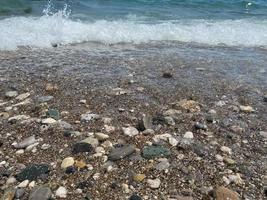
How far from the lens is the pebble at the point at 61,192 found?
4.18m

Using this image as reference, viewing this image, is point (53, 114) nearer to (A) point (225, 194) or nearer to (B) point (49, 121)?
(B) point (49, 121)

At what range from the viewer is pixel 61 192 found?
13.8 ft

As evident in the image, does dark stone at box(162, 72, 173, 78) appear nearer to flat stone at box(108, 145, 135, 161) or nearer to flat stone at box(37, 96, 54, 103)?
flat stone at box(37, 96, 54, 103)

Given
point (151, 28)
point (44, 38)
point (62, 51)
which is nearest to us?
point (62, 51)

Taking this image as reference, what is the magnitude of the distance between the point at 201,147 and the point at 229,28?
8936 mm

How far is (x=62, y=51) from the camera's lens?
9.52 meters

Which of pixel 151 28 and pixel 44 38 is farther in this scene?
pixel 151 28

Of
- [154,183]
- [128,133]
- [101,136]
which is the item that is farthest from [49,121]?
[154,183]

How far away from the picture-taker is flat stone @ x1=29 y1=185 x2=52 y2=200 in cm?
411

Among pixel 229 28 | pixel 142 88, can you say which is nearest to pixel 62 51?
pixel 142 88

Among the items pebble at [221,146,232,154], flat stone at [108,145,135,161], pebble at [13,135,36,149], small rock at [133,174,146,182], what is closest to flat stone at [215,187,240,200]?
small rock at [133,174,146,182]

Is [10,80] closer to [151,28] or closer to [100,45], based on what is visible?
[100,45]

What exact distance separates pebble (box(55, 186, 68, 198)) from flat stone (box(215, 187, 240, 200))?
1534 millimetres

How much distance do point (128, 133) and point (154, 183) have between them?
120 centimetres
